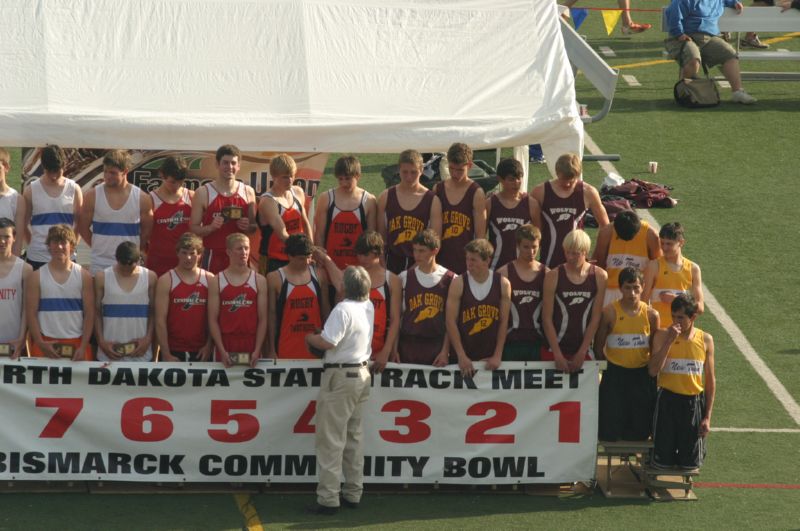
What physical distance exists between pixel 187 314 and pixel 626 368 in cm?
300

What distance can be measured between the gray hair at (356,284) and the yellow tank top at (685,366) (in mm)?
2110

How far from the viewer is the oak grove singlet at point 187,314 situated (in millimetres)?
9508

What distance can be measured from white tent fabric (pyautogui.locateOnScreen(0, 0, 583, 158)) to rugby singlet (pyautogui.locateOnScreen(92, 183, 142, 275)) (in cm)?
77

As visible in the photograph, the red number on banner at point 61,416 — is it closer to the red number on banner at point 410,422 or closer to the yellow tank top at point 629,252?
the red number on banner at point 410,422

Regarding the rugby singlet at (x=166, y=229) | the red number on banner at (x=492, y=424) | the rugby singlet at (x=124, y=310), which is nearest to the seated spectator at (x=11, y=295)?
the rugby singlet at (x=124, y=310)

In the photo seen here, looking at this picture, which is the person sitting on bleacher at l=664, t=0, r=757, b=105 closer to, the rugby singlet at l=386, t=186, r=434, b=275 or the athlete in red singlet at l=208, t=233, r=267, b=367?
the rugby singlet at l=386, t=186, r=434, b=275

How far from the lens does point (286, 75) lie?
1169 centimetres

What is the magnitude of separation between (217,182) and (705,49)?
10.7 metres

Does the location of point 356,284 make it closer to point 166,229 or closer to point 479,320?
point 479,320

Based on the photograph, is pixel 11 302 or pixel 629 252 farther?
pixel 629 252

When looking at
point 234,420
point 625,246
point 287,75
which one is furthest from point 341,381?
point 287,75

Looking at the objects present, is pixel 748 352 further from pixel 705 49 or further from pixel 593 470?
pixel 705 49

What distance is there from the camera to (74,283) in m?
9.45

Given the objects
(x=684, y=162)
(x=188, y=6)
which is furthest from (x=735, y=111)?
(x=188, y=6)
